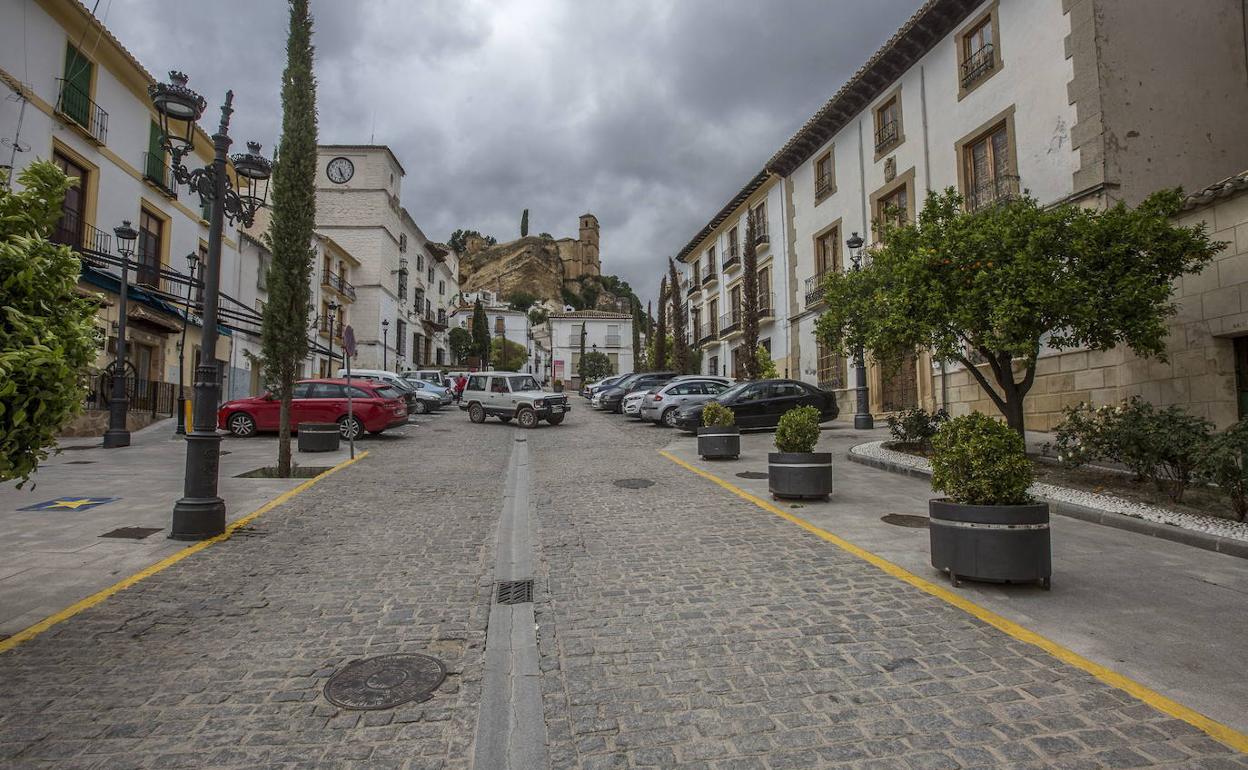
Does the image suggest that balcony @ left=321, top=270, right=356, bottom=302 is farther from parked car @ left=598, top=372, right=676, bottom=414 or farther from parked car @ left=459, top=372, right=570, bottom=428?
parked car @ left=598, top=372, right=676, bottom=414

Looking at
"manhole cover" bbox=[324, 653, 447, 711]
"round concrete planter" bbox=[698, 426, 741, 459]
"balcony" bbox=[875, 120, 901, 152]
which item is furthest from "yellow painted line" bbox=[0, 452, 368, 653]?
"balcony" bbox=[875, 120, 901, 152]

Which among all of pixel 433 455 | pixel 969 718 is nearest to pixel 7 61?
pixel 433 455

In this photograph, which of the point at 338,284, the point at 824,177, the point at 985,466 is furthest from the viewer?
the point at 338,284

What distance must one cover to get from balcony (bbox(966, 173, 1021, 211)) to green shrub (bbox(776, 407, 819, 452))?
8.95m

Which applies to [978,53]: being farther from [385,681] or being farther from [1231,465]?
[385,681]

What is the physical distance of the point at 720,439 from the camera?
482 inches

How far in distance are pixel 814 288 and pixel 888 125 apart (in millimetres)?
6220

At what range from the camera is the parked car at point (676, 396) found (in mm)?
Result: 19781

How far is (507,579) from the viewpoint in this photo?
5.07 m

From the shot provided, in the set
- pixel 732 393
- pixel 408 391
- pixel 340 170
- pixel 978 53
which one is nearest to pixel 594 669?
pixel 732 393

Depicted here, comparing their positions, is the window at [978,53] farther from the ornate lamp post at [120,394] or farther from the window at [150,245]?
the window at [150,245]

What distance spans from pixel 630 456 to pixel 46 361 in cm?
1060

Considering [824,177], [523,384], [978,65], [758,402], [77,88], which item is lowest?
[758,402]

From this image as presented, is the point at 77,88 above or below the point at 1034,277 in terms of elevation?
above
